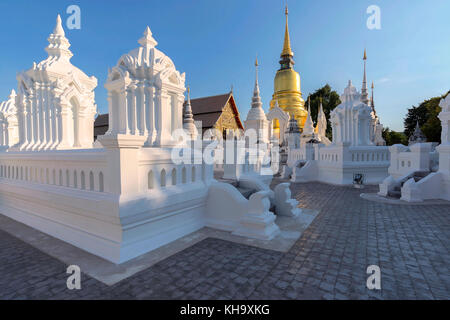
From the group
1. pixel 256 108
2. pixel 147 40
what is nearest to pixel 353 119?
pixel 256 108

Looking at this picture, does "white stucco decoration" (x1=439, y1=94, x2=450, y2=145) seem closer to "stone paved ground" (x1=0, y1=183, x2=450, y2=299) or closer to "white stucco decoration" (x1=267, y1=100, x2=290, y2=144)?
"stone paved ground" (x1=0, y1=183, x2=450, y2=299)

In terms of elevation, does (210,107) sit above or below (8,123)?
above

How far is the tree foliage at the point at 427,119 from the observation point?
115 feet

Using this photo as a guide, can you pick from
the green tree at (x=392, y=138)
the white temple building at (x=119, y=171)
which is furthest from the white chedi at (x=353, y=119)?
the green tree at (x=392, y=138)

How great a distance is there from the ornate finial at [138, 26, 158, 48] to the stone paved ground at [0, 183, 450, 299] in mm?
5519

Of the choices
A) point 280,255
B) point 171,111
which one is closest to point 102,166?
point 171,111

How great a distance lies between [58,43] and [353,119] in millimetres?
16062

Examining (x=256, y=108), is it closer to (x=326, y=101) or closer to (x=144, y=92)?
(x=144, y=92)

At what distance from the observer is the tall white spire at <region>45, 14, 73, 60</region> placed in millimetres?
8227

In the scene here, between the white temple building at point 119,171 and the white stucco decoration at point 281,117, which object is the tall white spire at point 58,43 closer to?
the white temple building at point 119,171

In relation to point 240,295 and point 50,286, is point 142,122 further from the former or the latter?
point 240,295

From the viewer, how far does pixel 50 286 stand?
3.08 m

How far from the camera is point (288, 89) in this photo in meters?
36.9

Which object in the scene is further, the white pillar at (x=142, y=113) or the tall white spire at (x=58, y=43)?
the tall white spire at (x=58, y=43)
